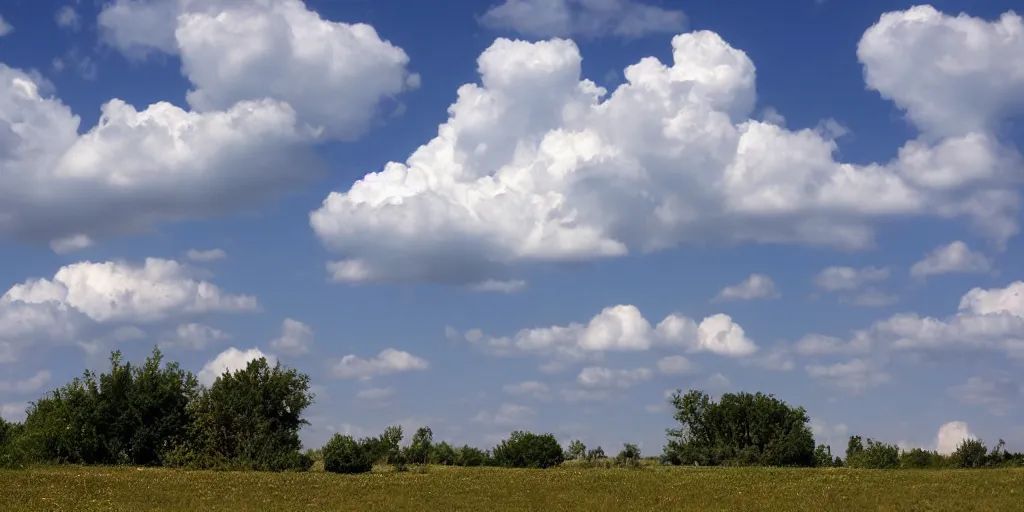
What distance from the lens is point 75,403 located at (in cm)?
7994

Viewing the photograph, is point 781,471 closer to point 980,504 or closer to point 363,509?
point 980,504

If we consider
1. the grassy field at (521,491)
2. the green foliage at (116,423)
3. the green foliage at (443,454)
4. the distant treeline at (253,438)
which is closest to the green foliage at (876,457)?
the distant treeline at (253,438)

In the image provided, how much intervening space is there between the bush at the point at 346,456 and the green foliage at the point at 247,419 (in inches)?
193

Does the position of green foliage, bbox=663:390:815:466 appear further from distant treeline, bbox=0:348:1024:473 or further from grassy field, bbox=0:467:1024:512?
grassy field, bbox=0:467:1024:512

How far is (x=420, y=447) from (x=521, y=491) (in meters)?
33.7

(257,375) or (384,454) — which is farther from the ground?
(257,375)

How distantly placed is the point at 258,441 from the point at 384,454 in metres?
10.3

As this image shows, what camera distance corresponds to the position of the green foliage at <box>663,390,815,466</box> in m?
85.4

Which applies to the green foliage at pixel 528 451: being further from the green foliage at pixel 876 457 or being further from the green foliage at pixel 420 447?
the green foliage at pixel 876 457

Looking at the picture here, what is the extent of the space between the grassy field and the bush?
10816mm

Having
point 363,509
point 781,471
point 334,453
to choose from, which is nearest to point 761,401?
point 781,471

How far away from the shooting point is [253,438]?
74.0 meters

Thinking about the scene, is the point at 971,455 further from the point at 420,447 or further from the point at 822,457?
the point at 420,447

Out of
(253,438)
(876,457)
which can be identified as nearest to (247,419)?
(253,438)
